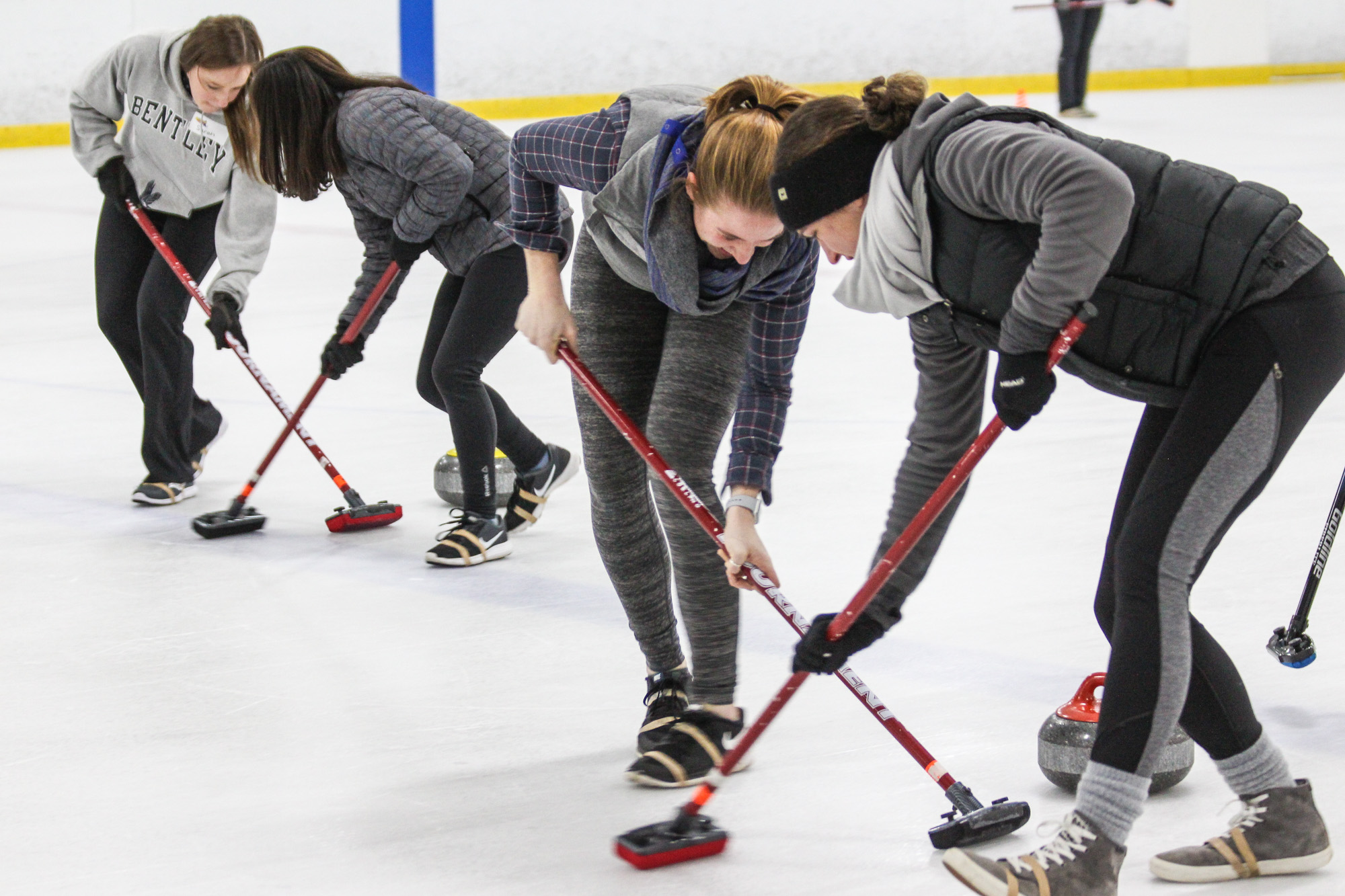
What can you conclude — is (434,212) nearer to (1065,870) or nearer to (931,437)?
(931,437)

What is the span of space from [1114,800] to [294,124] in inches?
83.4

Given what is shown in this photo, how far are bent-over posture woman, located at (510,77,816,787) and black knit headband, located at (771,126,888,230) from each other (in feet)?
0.40

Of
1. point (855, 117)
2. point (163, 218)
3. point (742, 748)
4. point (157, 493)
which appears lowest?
point (157, 493)

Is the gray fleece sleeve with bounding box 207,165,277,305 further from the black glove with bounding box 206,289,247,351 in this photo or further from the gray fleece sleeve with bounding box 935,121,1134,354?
the gray fleece sleeve with bounding box 935,121,1134,354

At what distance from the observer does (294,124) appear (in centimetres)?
312

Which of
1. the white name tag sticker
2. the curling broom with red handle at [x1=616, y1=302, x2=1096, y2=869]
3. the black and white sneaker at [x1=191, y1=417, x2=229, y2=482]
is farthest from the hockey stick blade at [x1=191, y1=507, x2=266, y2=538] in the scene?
the curling broom with red handle at [x1=616, y1=302, x2=1096, y2=869]

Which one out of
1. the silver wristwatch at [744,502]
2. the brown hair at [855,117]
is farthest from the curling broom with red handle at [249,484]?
the brown hair at [855,117]

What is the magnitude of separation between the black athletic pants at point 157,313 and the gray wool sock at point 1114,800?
274 cm

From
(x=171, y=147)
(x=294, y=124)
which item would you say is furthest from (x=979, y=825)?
(x=171, y=147)

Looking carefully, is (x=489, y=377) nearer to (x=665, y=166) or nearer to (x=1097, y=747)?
(x=665, y=166)

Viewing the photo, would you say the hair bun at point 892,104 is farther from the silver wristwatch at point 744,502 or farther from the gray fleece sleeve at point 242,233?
the gray fleece sleeve at point 242,233

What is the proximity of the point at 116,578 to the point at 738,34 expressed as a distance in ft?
35.7

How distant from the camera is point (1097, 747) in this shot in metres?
1.80

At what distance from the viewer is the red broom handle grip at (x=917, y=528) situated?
1.83 meters
